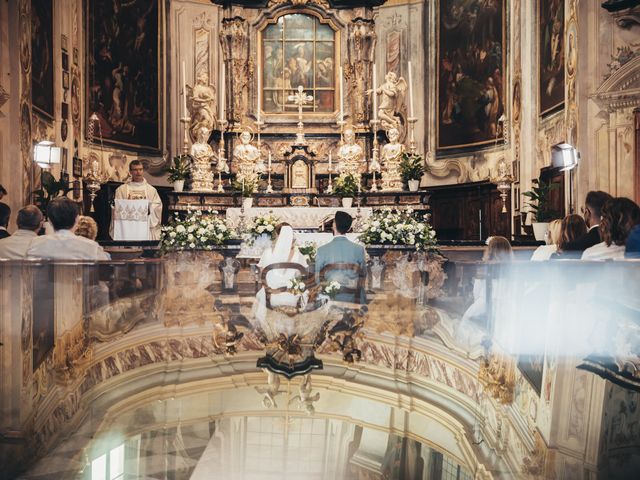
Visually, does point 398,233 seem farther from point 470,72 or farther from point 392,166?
point 470,72

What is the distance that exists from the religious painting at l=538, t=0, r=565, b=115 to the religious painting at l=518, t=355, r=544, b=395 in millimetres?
11544

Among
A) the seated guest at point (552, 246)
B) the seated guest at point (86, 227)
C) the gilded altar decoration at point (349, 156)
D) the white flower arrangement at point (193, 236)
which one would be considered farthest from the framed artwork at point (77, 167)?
the seated guest at point (552, 246)

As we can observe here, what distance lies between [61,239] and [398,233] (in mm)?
4979

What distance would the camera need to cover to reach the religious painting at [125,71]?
16453 millimetres

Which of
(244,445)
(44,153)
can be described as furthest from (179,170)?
(244,445)

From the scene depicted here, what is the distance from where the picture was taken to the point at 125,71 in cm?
1741

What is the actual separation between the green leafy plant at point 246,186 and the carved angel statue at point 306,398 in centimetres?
1340

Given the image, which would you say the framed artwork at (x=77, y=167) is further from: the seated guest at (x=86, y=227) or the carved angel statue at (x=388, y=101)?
the seated guest at (x=86, y=227)

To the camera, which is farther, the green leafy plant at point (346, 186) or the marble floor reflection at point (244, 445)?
the green leafy plant at point (346, 186)

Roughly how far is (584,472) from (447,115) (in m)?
17.8

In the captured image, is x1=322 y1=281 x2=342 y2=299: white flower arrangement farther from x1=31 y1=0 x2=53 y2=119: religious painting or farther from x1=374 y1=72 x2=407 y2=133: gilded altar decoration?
x1=374 y1=72 x2=407 y2=133: gilded altar decoration

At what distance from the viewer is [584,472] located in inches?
35.0

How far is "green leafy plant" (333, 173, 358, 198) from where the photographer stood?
48.4ft

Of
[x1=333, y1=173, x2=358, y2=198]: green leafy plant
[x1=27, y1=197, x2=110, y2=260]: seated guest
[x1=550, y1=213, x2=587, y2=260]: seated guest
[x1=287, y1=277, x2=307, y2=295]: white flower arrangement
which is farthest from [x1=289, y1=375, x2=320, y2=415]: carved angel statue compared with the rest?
[x1=333, y1=173, x2=358, y2=198]: green leafy plant
